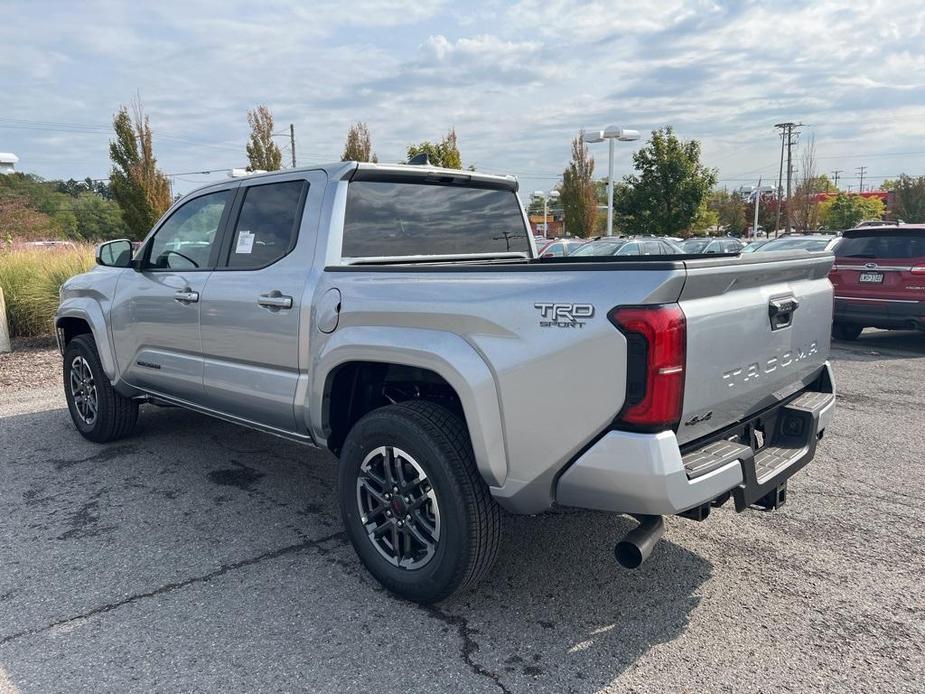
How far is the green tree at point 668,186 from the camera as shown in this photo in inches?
1075

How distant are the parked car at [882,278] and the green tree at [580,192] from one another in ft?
87.8

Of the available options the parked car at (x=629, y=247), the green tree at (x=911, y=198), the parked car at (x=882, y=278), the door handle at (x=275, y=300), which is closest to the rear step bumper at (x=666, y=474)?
the door handle at (x=275, y=300)

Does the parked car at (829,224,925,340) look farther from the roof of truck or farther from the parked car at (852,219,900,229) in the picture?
the roof of truck

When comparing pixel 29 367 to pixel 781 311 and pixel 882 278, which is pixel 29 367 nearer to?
pixel 781 311

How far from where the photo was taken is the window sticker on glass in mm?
4055

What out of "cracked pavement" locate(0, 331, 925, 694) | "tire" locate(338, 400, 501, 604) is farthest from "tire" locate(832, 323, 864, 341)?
"tire" locate(338, 400, 501, 604)

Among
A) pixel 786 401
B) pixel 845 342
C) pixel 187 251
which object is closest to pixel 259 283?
pixel 187 251

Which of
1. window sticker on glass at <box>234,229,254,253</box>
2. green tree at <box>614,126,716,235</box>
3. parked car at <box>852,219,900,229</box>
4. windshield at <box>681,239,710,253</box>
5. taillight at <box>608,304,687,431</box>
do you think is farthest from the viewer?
green tree at <box>614,126,716,235</box>

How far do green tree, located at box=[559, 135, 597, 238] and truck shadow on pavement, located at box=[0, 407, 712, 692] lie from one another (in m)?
33.4

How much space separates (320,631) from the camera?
2.94 metres

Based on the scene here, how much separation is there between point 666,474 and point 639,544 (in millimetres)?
382

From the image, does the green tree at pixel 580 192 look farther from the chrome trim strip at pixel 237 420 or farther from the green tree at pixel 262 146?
the chrome trim strip at pixel 237 420

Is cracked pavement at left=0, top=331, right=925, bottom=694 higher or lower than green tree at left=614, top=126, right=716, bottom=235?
lower

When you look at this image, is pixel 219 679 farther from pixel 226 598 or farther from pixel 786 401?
pixel 786 401
